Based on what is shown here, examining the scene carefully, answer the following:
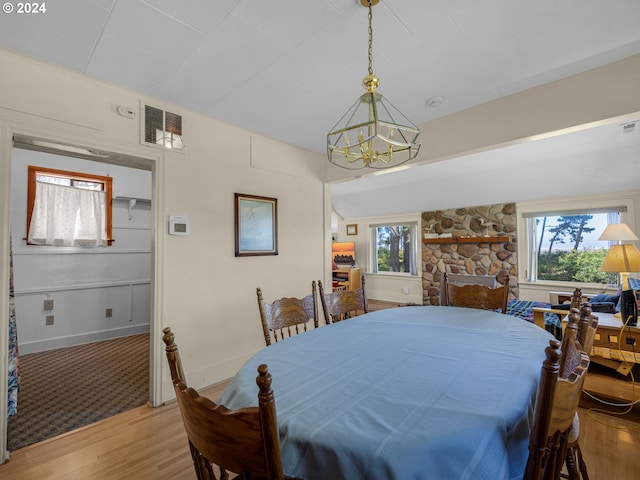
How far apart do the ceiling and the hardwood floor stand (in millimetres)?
2417

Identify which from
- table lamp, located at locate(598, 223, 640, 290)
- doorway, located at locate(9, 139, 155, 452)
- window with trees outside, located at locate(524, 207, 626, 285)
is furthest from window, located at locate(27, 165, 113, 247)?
window with trees outside, located at locate(524, 207, 626, 285)

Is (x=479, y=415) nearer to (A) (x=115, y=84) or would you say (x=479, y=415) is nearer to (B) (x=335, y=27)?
(B) (x=335, y=27)

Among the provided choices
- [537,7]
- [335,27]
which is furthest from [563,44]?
[335,27]

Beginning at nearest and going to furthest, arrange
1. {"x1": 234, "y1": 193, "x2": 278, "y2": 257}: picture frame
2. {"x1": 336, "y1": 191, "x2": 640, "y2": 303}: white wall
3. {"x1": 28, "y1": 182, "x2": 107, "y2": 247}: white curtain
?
{"x1": 234, "y1": 193, "x2": 278, "y2": 257}: picture frame → {"x1": 28, "y1": 182, "x2": 107, "y2": 247}: white curtain → {"x1": 336, "y1": 191, "x2": 640, "y2": 303}: white wall

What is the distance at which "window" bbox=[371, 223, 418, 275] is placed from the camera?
6.46 metres

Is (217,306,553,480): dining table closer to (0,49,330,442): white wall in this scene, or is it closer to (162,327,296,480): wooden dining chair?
(162,327,296,480): wooden dining chair

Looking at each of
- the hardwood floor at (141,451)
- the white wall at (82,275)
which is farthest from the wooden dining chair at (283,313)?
the white wall at (82,275)

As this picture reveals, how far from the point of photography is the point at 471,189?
16.6 feet

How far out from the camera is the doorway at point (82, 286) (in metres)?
3.61

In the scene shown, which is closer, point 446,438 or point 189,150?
point 446,438

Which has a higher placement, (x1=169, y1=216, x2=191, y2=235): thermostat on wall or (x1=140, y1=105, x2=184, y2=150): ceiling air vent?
(x1=140, y1=105, x2=184, y2=150): ceiling air vent

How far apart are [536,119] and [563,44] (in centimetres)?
59

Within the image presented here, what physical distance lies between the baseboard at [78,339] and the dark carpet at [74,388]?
3.9 inches

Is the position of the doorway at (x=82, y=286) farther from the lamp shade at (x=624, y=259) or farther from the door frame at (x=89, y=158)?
the lamp shade at (x=624, y=259)
